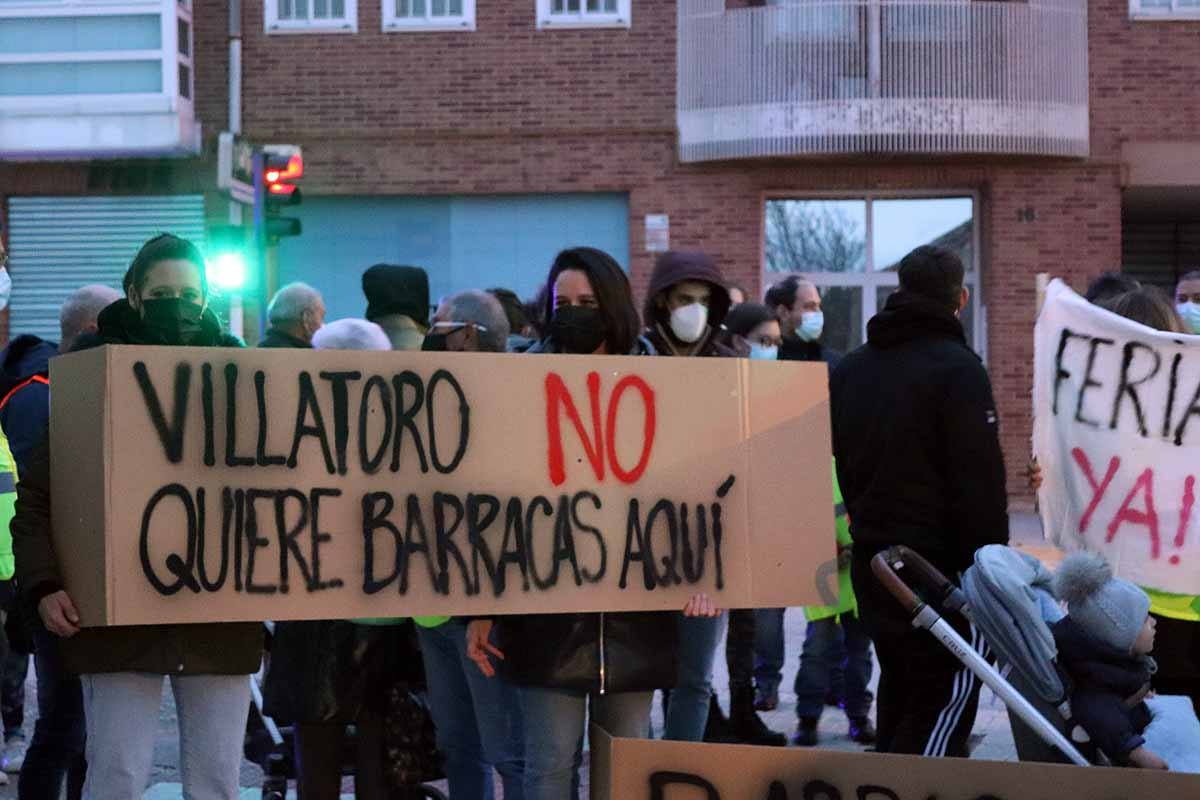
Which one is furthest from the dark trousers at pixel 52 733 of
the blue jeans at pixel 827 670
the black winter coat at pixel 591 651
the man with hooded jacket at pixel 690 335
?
the blue jeans at pixel 827 670

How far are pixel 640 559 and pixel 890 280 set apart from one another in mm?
14523

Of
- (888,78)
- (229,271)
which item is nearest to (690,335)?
(229,271)

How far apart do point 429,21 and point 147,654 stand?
14879 mm

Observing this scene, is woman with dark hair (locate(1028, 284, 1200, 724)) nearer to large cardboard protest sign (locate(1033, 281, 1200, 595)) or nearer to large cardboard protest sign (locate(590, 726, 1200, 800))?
large cardboard protest sign (locate(1033, 281, 1200, 595))

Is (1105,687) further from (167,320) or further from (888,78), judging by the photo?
(888,78)

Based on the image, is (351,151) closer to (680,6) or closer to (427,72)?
(427,72)

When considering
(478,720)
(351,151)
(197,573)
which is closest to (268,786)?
(478,720)

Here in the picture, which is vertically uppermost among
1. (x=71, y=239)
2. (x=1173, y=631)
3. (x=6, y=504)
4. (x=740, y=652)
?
(x=71, y=239)

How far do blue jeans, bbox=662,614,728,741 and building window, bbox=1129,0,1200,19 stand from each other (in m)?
14.5

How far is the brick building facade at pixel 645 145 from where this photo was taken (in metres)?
18.5

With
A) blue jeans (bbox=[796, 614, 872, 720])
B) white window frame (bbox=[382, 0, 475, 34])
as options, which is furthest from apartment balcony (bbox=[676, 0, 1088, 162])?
blue jeans (bbox=[796, 614, 872, 720])

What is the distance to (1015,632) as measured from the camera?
4.75 metres

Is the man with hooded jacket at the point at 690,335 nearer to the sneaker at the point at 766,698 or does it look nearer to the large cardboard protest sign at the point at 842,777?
the large cardboard protest sign at the point at 842,777

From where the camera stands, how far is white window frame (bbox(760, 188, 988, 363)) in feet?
61.6
